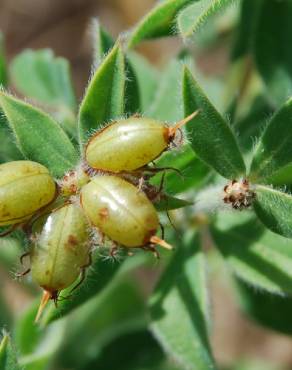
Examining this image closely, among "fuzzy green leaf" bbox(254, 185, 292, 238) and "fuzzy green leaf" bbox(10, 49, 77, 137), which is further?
"fuzzy green leaf" bbox(10, 49, 77, 137)

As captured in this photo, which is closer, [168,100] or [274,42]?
[168,100]

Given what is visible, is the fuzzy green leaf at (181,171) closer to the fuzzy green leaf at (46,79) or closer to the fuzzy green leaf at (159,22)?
the fuzzy green leaf at (159,22)

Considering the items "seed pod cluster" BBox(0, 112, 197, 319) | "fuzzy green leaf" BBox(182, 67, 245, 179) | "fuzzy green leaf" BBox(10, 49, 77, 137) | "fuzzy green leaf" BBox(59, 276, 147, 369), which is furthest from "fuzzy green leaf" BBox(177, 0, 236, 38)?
"fuzzy green leaf" BBox(59, 276, 147, 369)

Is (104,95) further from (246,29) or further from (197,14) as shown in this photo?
(246,29)

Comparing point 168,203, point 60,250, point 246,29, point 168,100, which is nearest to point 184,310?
point 168,203

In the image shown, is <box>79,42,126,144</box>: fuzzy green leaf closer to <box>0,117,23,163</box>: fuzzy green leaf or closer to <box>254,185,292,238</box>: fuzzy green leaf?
<box>0,117,23,163</box>: fuzzy green leaf

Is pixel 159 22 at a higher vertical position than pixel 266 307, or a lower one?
higher
